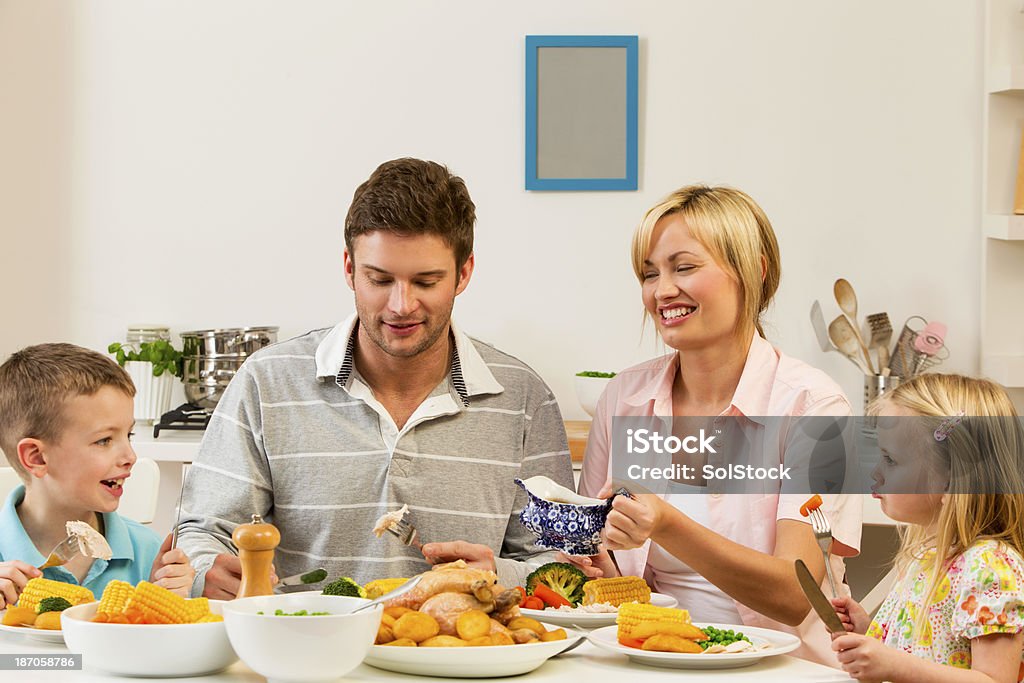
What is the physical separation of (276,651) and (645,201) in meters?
2.35

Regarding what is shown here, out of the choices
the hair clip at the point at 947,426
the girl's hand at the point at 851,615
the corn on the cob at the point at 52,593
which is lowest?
the girl's hand at the point at 851,615

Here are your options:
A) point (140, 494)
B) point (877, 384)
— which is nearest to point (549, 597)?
point (140, 494)

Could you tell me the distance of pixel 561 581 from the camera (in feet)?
4.95

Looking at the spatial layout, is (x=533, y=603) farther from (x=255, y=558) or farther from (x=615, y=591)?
(x=255, y=558)

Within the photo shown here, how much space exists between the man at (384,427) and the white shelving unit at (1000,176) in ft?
6.02

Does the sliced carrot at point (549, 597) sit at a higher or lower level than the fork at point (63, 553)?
lower

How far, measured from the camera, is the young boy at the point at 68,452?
1.63 m

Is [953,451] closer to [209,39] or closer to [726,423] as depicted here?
[726,423]

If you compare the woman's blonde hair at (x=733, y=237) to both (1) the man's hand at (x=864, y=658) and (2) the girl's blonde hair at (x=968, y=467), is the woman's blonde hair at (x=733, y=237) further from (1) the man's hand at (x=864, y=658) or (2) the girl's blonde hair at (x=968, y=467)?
(1) the man's hand at (x=864, y=658)

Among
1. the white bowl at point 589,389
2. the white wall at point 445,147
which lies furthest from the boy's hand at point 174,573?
the white wall at point 445,147

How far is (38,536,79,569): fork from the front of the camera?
1464 mm

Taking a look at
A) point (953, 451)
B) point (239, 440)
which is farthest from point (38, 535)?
point (953, 451)

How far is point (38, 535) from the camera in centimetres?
164

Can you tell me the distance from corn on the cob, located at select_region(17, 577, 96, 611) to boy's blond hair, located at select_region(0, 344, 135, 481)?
15.6 inches
